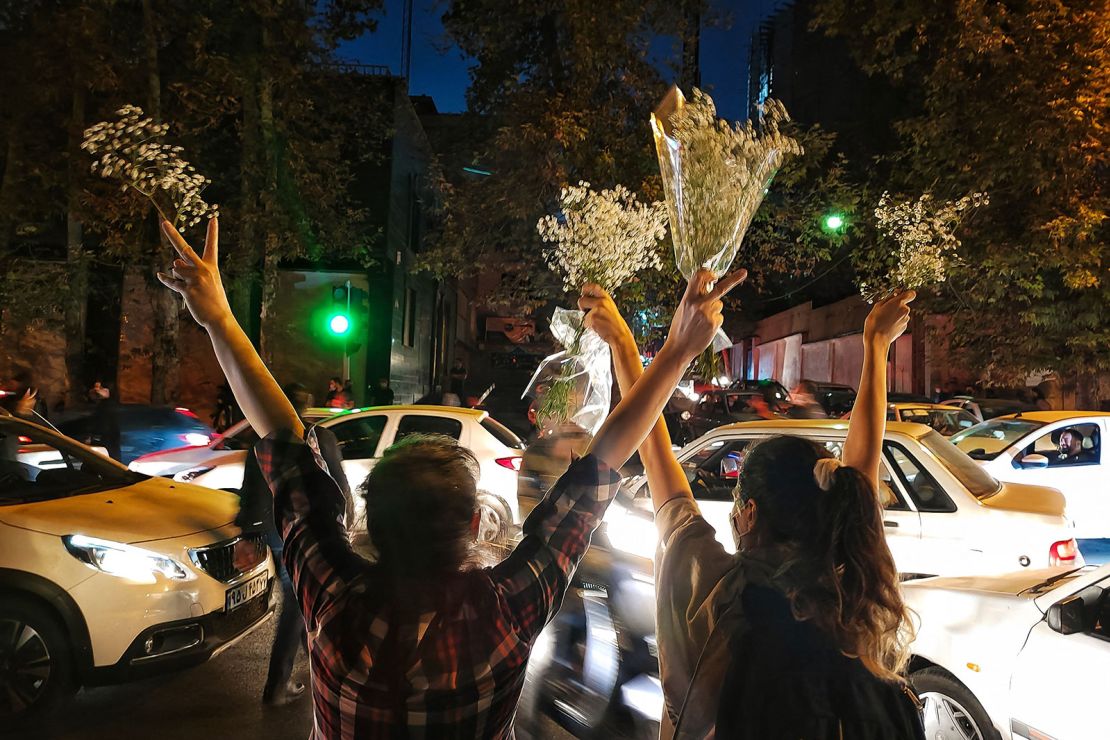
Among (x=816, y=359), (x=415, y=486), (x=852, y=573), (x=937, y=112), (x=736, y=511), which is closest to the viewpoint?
(x=415, y=486)

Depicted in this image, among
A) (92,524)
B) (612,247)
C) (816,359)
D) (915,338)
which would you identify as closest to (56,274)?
(92,524)

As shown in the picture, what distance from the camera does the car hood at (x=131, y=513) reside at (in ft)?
15.6

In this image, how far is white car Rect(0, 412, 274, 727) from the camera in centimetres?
458

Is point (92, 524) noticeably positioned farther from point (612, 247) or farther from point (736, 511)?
point (736, 511)

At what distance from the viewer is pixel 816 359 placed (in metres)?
33.9

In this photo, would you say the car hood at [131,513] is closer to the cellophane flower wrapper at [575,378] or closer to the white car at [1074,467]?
the cellophane flower wrapper at [575,378]

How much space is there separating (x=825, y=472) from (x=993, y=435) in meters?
11.0

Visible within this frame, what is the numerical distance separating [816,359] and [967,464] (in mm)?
28659

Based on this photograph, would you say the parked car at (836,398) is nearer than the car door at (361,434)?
No

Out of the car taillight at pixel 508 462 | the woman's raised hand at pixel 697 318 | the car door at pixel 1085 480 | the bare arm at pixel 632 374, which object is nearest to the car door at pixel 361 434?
the car taillight at pixel 508 462

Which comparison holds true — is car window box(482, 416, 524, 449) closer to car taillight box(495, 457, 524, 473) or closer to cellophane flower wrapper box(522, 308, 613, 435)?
car taillight box(495, 457, 524, 473)

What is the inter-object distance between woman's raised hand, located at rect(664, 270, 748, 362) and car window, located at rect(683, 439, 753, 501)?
4.65m

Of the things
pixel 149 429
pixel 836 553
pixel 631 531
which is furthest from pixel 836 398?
pixel 836 553

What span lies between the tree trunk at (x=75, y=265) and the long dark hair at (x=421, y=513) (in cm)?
1773
